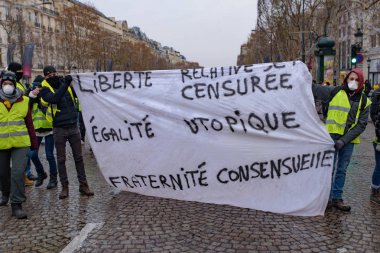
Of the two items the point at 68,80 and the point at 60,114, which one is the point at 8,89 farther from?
the point at 60,114

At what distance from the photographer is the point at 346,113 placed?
16.4 feet

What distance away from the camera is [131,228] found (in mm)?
4598

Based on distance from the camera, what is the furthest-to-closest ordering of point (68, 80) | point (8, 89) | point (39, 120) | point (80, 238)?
point (39, 120)
point (68, 80)
point (8, 89)
point (80, 238)

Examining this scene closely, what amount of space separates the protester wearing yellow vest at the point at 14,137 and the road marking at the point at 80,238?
0.95 m

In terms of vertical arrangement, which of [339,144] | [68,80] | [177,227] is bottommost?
[177,227]

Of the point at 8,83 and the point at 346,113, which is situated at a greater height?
the point at 8,83

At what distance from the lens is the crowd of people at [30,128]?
5145 millimetres

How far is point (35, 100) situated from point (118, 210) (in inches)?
84.2

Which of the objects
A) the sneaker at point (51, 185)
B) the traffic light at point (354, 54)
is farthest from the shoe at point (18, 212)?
the traffic light at point (354, 54)

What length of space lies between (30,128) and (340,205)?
3951 millimetres

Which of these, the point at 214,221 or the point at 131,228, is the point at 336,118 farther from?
the point at 131,228

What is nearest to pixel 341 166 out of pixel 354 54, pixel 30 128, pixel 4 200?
pixel 30 128

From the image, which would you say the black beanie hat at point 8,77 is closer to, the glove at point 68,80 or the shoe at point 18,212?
the glove at point 68,80

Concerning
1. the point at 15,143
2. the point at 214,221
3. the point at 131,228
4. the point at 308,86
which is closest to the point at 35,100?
the point at 15,143
